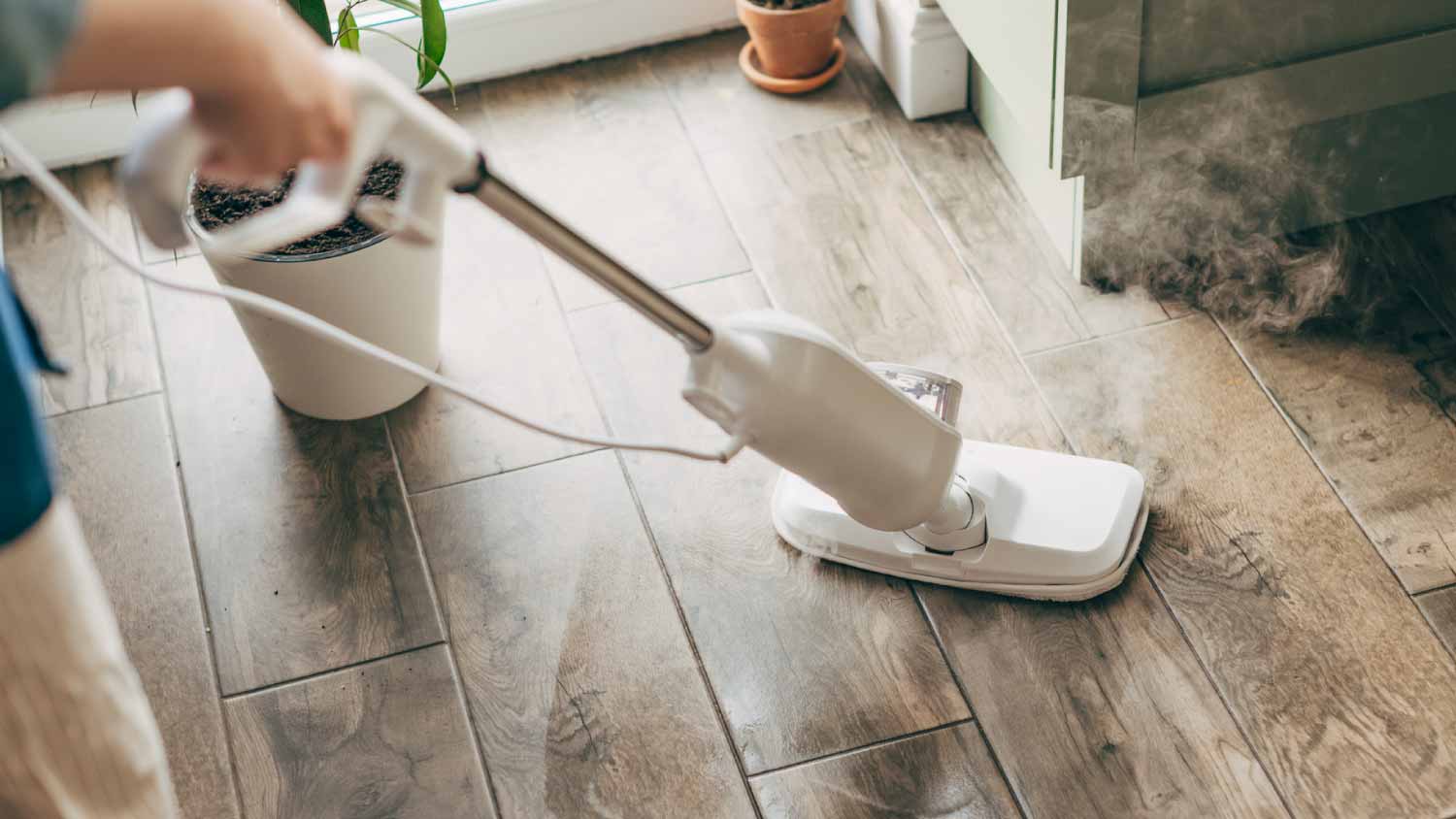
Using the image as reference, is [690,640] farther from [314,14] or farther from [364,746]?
[314,14]

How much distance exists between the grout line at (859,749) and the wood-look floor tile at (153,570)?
1.61 ft

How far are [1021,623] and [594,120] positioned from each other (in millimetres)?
1019

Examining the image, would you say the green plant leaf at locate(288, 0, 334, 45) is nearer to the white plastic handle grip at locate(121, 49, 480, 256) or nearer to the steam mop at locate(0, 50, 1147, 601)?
the steam mop at locate(0, 50, 1147, 601)

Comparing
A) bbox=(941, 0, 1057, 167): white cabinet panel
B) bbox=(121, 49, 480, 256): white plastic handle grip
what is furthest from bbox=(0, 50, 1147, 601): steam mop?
bbox=(941, 0, 1057, 167): white cabinet panel

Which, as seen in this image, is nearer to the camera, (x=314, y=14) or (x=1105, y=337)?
(x=314, y=14)

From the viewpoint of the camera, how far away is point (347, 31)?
4.41 feet

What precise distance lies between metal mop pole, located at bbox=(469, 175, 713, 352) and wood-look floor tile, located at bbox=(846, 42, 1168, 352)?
733 millimetres

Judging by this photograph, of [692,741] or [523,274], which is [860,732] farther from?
[523,274]

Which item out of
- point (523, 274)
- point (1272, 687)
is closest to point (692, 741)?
point (1272, 687)

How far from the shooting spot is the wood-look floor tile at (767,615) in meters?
1.26

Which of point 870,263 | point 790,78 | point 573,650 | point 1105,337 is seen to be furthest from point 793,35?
point 573,650

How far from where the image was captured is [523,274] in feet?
5.71

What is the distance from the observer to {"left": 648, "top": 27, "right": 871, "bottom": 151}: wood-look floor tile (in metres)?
1.92

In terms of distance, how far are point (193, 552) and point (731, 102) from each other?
0.98 m
